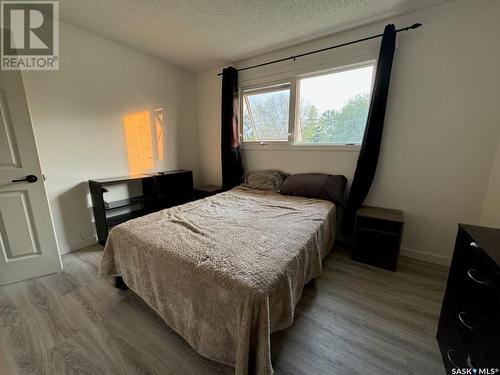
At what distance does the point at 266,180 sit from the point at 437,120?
1.97m

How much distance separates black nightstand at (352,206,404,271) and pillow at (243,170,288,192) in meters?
1.09

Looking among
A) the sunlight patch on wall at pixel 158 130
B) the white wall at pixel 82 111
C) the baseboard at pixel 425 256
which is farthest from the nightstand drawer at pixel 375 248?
the white wall at pixel 82 111

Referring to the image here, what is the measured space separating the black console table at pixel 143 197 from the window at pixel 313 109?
138cm

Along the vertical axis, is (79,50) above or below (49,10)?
below

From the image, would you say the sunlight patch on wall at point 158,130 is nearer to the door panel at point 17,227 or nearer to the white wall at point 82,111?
the white wall at point 82,111

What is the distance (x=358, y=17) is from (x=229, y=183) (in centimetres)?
259

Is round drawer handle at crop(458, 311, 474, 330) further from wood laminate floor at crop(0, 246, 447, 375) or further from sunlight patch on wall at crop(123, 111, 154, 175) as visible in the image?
sunlight patch on wall at crop(123, 111, 154, 175)

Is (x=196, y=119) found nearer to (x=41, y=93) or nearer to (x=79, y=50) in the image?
(x=79, y=50)

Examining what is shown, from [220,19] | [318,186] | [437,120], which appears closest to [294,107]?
[318,186]

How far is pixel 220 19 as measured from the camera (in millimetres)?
2094

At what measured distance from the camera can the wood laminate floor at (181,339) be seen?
3.84ft

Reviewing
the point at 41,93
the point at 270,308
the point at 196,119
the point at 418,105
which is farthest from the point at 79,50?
the point at 418,105

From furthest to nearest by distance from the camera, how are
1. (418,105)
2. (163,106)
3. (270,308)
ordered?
(163,106), (418,105), (270,308)

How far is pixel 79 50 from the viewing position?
227 cm
